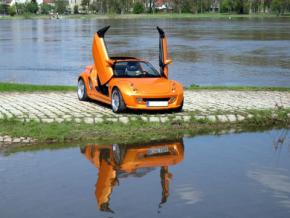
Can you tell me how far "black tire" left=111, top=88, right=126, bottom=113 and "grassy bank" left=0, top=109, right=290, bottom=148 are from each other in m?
0.91

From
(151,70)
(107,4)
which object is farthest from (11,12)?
(151,70)

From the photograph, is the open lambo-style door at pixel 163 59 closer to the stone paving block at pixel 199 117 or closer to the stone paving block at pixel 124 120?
the stone paving block at pixel 199 117

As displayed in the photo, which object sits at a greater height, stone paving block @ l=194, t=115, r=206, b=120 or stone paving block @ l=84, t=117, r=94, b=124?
stone paving block @ l=84, t=117, r=94, b=124

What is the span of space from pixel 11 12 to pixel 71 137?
193 meters

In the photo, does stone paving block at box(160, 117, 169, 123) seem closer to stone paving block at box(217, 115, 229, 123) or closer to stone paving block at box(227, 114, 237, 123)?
stone paving block at box(217, 115, 229, 123)

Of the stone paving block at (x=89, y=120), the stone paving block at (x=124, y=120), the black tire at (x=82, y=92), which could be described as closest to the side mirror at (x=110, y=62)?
the black tire at (x=82, y=92)

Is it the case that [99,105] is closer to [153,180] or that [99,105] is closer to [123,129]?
[123,129]

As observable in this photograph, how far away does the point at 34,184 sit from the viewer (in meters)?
8.44

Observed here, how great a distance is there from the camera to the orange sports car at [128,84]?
42.6ft

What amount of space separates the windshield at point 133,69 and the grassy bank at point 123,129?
2082mm

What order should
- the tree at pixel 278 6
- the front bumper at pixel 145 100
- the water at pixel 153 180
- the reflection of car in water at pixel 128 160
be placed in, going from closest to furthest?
the water at pixel 153 180 < the reflection of car in water at pixel 128 160 < the front bumper at pixel 145 100 < the tree at pixel 278 6

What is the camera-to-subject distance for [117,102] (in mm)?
13328

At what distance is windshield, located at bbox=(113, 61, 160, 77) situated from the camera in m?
14.1

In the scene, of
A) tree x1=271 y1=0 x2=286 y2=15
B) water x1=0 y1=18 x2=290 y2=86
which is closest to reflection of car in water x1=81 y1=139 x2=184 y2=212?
water x1=0 y1=18 x2=290 y2=86
